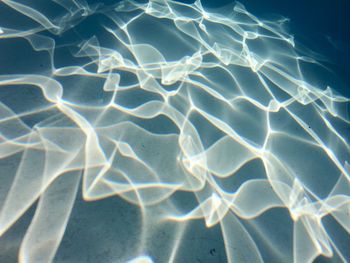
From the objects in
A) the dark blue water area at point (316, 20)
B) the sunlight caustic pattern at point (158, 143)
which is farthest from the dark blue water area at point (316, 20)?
the sunlight caustic pattern at point (158, 143)

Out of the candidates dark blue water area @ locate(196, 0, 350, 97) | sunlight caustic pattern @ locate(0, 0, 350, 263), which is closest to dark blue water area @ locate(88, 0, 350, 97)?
dark blue water area @ locate(196, 0, 350, 97)

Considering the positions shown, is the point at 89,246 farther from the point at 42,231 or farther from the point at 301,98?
the point at 301,98

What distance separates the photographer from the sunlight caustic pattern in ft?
4.61

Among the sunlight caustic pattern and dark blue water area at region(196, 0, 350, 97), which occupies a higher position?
dark blue water area at region(196, 0, 350, 97)

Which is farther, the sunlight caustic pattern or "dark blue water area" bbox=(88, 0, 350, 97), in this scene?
"dark blue water area" bbox=(88, 0, 350, 97)

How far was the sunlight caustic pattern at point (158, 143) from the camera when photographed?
141 cm

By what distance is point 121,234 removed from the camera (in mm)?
1377

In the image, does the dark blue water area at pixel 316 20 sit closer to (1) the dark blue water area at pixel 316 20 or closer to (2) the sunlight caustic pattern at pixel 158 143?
(1) the dark blue water area at pixel 316 20

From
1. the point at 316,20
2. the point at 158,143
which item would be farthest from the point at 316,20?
the point at 158,143

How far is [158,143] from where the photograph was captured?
1.90 meters

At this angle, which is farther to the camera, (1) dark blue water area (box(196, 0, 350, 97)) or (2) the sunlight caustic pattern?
(1) dark blue water area (box(196, 0, 350, 97))

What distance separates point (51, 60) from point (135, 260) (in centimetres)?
174

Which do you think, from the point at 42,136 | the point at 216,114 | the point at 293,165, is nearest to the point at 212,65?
the point at 216,114

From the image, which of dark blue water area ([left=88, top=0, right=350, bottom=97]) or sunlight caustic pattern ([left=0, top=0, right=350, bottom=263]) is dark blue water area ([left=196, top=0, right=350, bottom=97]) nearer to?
dark blue water area ([left=88, top=0, right=350, bottom=97])
